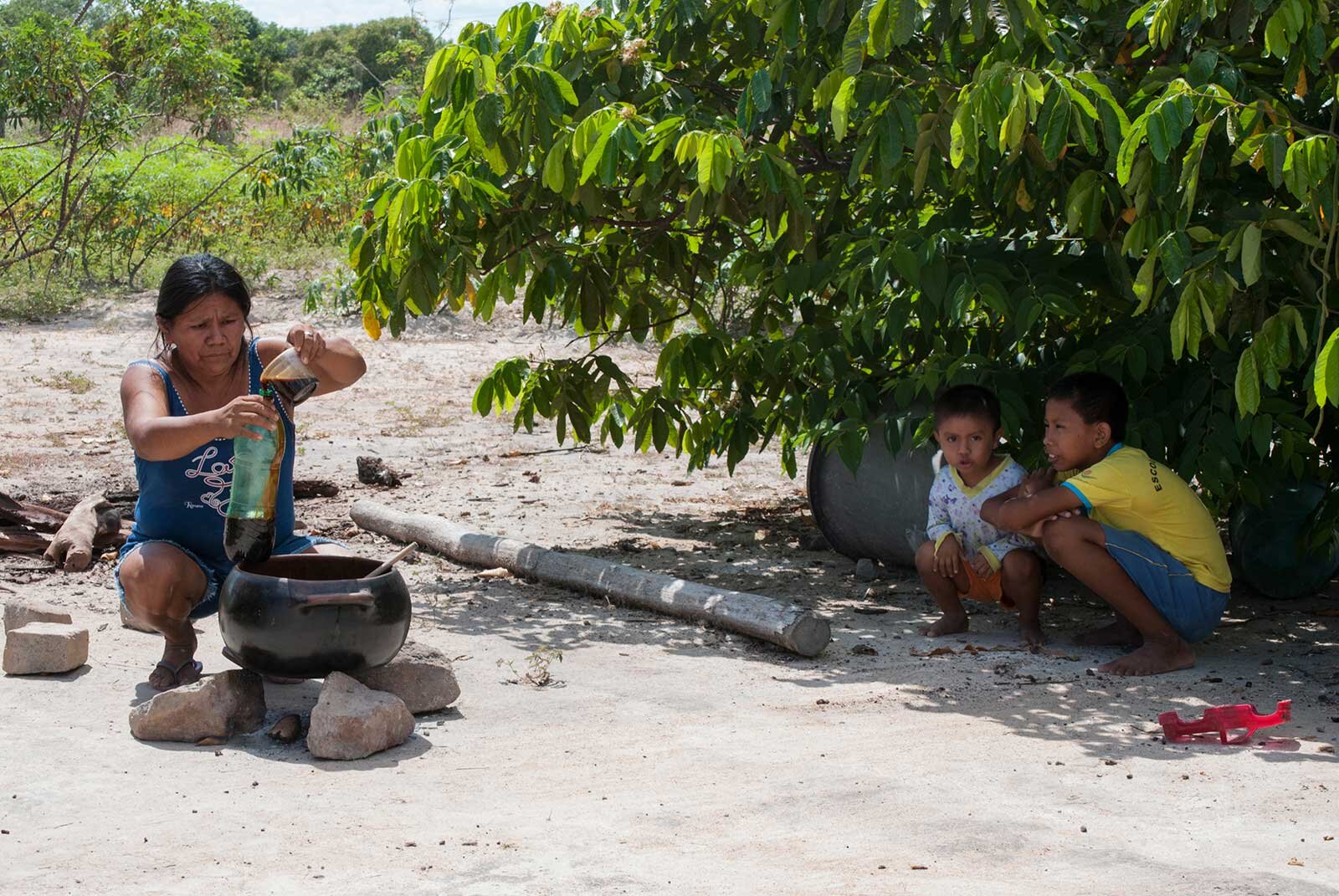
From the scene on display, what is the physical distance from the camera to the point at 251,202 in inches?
574

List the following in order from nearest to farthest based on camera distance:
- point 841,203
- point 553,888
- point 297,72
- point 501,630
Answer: point 553,888, point 501,630, point 841,203, point 297,72

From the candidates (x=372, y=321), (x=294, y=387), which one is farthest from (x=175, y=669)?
(x=372, y=321)

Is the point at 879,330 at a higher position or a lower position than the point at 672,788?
higher

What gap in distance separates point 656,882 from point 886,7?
89.1 inches

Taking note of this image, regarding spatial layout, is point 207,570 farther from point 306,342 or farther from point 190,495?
point 306,342

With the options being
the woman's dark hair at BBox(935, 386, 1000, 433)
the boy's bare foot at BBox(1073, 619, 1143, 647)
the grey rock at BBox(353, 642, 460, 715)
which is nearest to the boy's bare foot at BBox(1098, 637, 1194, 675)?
the boy's bare foot at BBox(1073, 619, 1143, 647)

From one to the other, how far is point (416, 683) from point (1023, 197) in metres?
2.33

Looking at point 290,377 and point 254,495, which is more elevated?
point 290,377

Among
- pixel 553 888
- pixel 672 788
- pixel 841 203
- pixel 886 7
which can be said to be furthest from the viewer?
pixel 841 203

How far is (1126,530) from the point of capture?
4406 mm

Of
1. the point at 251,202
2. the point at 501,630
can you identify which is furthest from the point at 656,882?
the point at 251,202

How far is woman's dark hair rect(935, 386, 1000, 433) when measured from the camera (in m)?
4.66

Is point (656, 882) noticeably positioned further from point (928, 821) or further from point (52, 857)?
point (52, 857)

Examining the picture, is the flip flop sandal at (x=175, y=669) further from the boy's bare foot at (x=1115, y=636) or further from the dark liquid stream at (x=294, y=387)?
the boy's bare foot at (x=1115, y=636)
